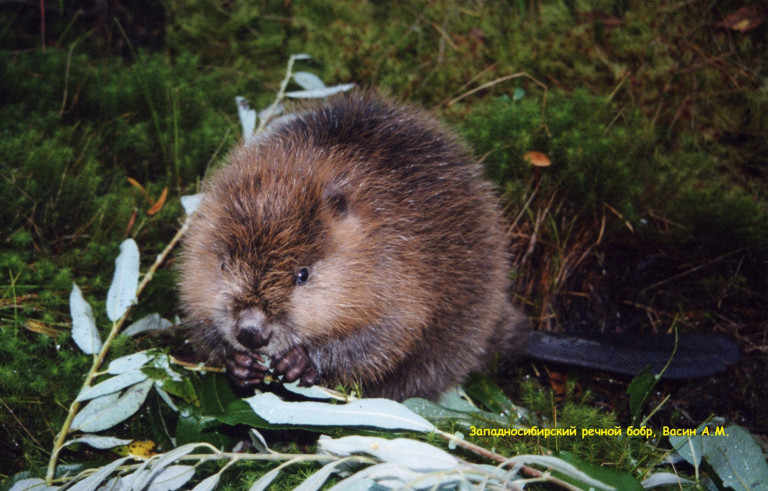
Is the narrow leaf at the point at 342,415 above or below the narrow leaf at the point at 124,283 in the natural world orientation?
below

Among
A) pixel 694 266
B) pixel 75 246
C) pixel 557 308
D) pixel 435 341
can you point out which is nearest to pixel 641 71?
pixel 694 266

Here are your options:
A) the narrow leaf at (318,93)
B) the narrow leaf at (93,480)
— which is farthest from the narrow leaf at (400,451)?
the narrow leaf at (318,93)

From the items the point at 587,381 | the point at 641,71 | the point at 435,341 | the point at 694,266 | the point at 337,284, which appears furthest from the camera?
the point at 641,71

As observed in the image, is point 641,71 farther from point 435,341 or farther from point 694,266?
point 435,341

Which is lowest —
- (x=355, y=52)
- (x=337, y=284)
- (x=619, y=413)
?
(x=619, y=413)

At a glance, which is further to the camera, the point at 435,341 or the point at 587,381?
the point at 587,381

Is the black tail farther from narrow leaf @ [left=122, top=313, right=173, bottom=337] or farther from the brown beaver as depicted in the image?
narrow leaf @ [left=122, top=313, right=173, bottom=337]

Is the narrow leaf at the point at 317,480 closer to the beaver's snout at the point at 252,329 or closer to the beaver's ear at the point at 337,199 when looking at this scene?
the beaver's snout at the point at 252,329
